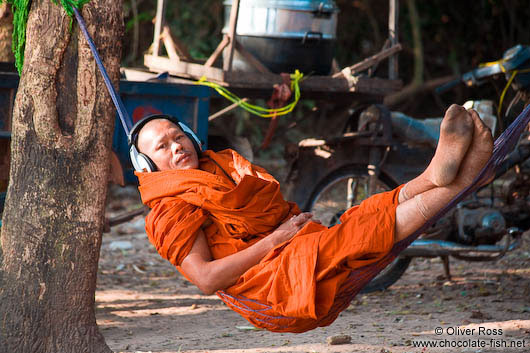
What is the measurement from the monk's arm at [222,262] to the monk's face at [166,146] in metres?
0.37

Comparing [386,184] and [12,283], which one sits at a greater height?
[386,184]

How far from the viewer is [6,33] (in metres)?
4.51

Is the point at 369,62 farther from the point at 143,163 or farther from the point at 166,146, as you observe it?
the point at 143,163

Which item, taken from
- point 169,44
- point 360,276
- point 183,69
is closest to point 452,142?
point 360,276

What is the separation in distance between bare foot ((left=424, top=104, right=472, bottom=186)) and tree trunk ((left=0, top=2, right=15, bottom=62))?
322 cm

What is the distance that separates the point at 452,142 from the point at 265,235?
2.70 ft

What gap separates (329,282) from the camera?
2.44 m

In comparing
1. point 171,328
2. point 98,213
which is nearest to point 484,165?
point 98,213

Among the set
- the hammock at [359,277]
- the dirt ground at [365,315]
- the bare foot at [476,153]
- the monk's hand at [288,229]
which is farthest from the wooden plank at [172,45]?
the bare foot at [476,153]

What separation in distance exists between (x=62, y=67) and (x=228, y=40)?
1487mm

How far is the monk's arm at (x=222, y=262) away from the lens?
2447 millimetres

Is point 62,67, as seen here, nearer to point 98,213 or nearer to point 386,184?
point 98,213

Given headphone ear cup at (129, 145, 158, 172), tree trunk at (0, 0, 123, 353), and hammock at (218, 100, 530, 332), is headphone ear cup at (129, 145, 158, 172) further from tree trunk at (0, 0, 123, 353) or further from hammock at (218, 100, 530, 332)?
hammock at (218, 100, 530, 332)

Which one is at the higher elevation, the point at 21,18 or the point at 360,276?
the point at 21,18
